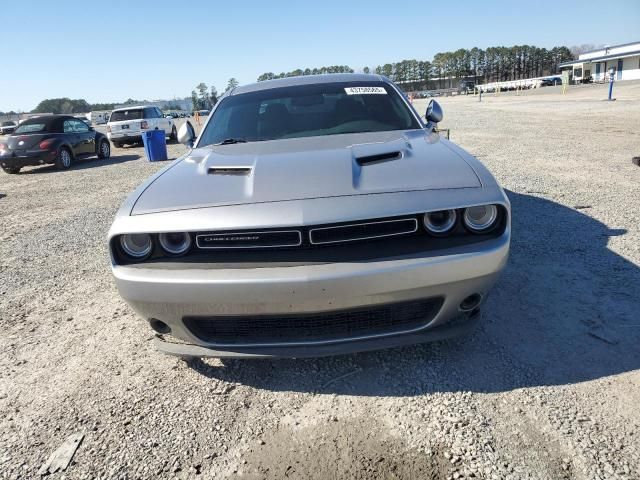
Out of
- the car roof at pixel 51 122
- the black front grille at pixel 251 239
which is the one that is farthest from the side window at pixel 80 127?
the black front grille at pixel 251 239

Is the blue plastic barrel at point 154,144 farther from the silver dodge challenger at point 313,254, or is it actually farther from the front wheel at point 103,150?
the silver dodge challenger at point 313,254

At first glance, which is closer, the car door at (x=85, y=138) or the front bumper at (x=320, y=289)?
the front bumper at (x=320, y=289)

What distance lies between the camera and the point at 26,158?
12.1 m

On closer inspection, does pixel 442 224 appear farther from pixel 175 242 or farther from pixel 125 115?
pixel 125 115

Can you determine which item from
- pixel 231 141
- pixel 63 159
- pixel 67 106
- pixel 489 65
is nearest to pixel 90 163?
pixel 63 159

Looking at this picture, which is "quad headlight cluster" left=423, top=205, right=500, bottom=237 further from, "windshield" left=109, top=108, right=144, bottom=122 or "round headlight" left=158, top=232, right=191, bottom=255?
"windshield" left=109, top=108, right=144, bottom=122

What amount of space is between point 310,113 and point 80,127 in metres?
12.6

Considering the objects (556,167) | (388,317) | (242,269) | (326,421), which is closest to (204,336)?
(242,269)

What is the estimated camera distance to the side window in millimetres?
13531

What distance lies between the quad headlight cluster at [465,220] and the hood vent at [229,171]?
1.01 m

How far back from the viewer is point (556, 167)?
7699 millimetres

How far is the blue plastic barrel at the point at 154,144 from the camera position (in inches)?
499

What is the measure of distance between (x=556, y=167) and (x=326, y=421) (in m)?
7.09

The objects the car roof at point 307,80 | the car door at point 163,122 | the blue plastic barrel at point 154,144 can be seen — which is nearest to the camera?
the car roof at point 307,80
